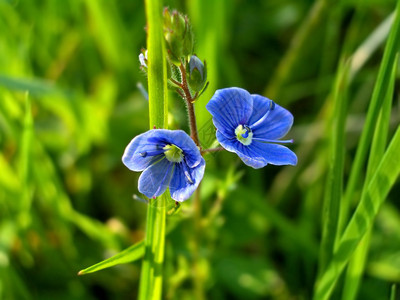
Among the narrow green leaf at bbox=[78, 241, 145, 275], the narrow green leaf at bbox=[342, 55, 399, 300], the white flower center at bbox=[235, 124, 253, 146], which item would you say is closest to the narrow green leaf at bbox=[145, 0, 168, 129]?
the white flower center at bbox=[235, 124, 253, 146]

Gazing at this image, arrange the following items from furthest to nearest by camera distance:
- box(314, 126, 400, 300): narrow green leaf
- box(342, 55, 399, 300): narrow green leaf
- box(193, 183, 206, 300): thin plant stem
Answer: box(193, 183, 206, 300): thin plant stem < box(342, 55, 399, 300): narrow green leaf < box(314, 126, 400, 300): narrow green leaf

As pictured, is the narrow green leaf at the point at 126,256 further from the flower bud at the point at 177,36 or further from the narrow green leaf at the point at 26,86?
the narrow green leaf at the point at 26,86

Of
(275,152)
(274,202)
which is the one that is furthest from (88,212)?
(275,152)

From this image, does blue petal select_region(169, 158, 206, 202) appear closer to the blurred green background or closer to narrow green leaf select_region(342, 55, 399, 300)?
the blurred green background

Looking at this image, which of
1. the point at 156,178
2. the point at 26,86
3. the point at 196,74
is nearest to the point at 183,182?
the point at 156,178

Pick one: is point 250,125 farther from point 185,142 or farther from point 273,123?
point 185,142

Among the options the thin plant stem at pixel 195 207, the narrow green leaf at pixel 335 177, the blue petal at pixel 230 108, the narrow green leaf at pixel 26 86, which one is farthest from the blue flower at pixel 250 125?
the narrow green leaf at pixel 26 86
